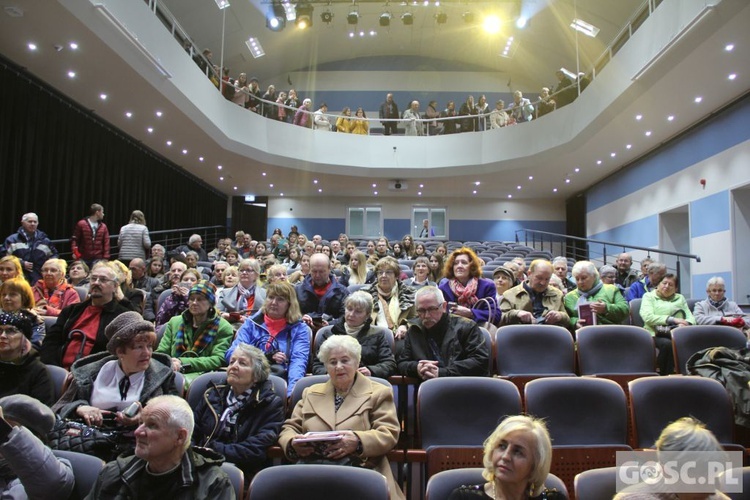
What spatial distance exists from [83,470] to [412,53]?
16640 millimetres

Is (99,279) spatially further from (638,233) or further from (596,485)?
(638,233)

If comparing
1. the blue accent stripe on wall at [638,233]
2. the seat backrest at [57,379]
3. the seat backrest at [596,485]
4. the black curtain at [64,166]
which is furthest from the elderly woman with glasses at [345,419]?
the blue accent stripe on wall at [638,233]

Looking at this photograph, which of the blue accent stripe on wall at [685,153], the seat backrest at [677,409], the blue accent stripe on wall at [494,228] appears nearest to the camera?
the seat backrest at [677,409]

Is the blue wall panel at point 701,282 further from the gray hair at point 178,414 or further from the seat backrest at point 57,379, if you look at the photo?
the seat backrest at point 57,379

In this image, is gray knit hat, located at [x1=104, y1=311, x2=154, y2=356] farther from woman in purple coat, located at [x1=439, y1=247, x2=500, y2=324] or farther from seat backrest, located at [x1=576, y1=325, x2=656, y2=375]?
seat backrest, located at [x1=576, y1=325, x2=656, y2=375]

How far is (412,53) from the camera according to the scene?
55.0 ft

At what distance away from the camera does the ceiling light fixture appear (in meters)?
11.1

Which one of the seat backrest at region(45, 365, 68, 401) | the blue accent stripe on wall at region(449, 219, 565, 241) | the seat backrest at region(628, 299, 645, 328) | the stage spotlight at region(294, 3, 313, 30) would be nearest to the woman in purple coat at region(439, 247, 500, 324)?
the seat backrest at region(628, 299, 645, 328)

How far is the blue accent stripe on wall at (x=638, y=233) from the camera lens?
1010 centimetres

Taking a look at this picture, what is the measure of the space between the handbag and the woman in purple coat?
7.28 feet

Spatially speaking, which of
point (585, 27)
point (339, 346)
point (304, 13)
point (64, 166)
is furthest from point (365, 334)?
point (304, 13)

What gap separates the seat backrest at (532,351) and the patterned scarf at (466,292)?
2.19 ft

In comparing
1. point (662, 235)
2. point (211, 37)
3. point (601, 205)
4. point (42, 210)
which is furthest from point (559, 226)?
point (42, 210)

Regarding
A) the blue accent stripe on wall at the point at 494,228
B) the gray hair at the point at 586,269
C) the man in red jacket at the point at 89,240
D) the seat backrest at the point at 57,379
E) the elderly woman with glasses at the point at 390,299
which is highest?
the blue accent stripe on wall at the point at 494,228
